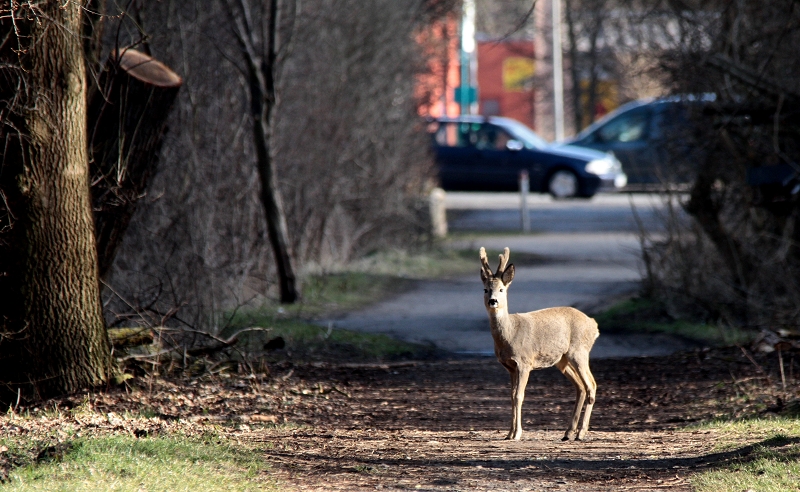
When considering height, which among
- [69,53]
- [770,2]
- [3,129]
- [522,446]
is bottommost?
[522,446]

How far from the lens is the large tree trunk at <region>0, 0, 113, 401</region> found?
294 inches

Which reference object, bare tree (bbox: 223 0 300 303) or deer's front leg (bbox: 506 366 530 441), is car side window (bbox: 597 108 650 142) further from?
deer's front leg (bbox: 506 366 530 441)

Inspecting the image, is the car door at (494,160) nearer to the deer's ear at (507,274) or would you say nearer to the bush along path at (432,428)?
the bush along path at (432,428)

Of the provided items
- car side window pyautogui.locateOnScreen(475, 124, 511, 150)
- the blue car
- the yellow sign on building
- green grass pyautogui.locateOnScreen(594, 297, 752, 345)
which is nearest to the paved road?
green grass pyautogui.locateOnScreen(594, 297, 752, 345)

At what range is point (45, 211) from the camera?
7543 mm

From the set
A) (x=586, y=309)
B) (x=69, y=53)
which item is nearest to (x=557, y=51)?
(x=586, y=309)

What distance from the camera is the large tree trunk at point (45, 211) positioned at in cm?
747

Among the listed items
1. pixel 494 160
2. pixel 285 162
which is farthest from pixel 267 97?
→ pixel 494 160

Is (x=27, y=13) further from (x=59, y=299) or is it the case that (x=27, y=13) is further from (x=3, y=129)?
(x=59, y=299)

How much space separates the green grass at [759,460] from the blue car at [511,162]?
67.9 feet

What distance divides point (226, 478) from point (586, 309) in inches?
327

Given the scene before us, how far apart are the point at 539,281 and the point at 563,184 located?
43.0ft

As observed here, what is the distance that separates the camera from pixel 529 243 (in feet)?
67.1

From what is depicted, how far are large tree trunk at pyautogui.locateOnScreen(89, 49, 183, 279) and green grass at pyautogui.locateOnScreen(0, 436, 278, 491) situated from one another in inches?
103
